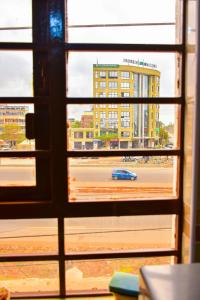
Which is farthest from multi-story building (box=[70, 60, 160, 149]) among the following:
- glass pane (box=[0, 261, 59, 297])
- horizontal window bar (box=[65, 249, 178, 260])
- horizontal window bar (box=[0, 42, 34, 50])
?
glass pane (box=[0, 261, 59, 297])

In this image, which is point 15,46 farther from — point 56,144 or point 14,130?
point 56,144

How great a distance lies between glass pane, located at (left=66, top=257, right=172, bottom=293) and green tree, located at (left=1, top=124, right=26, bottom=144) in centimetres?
75

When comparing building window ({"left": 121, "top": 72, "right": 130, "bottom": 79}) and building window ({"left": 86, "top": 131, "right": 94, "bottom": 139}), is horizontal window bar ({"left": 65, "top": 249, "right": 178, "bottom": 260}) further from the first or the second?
building window ({"left": 121, "top": 72, "right": 130, "bottom": 79})

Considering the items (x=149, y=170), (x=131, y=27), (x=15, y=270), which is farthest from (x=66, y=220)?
(x=131, y=27)

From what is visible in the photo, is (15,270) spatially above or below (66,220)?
below

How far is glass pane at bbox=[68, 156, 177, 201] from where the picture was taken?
1726 mm

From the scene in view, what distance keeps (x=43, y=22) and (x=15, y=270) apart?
1.34 m

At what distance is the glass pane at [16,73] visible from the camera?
1642 millimetres

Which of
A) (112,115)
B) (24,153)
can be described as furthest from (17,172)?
(112,115)

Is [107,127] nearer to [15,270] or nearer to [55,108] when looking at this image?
[55,108]

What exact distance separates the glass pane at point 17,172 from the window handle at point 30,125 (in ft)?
0.42

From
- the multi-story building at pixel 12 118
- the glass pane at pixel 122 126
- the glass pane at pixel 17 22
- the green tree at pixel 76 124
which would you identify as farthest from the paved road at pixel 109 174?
the glass pane at pixel 17 22

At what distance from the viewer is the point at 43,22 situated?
160 cm

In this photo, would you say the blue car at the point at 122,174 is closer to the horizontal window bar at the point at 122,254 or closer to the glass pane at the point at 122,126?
the glass pane at the point at 122,126
